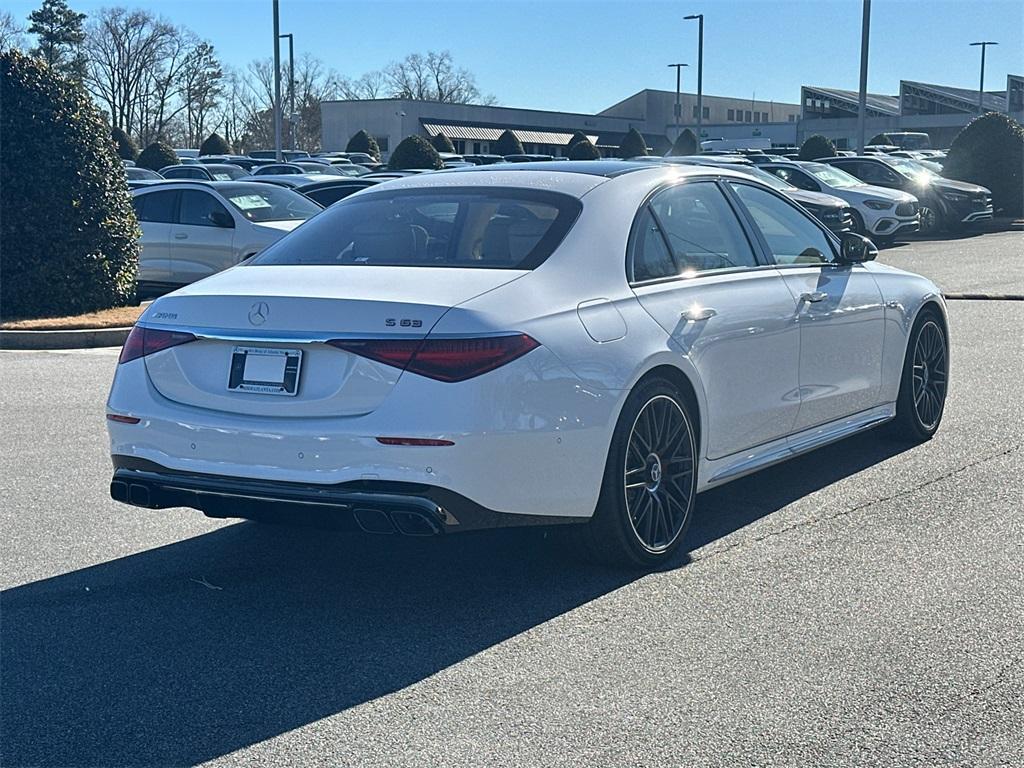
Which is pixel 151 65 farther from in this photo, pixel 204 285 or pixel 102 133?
pixel 204 285

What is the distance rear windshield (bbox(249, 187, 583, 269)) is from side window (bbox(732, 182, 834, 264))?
1456 mm

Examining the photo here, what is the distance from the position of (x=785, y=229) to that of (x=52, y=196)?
892 centimetres

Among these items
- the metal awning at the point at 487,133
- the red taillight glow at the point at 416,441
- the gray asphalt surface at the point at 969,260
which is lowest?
the gray asphalt surface at the point at 969,260

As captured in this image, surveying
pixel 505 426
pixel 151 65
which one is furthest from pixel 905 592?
pixel 151 65

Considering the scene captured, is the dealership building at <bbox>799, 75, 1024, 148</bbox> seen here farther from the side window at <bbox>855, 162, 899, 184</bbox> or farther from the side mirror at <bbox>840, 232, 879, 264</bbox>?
the side mirror at <bbox>840, 232, 879, 264</bbox>

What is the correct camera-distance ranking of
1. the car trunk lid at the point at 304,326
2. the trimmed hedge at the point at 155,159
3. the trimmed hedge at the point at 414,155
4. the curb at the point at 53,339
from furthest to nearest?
1. the trimmed hedge at the point at 155,159
2. the trimmed hedge at the point at 414,155
3. the curb at the point at 53,339
4. the car trunk lid at the point at 304,326

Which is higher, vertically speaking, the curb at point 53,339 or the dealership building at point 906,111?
the dealership building at point 906,111

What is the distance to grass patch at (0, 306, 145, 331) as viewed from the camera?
12.6m

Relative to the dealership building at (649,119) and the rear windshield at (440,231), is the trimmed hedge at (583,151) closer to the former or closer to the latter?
the dealership building at (649,119)

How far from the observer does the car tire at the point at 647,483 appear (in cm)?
509

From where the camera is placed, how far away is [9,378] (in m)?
10.5

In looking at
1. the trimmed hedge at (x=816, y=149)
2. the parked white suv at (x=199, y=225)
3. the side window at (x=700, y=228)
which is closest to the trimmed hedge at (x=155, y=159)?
the trimmed hedge at (x=816, y=149)

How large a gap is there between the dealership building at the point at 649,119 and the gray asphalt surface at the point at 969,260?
5177 centimetres

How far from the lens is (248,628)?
15.4 feet
